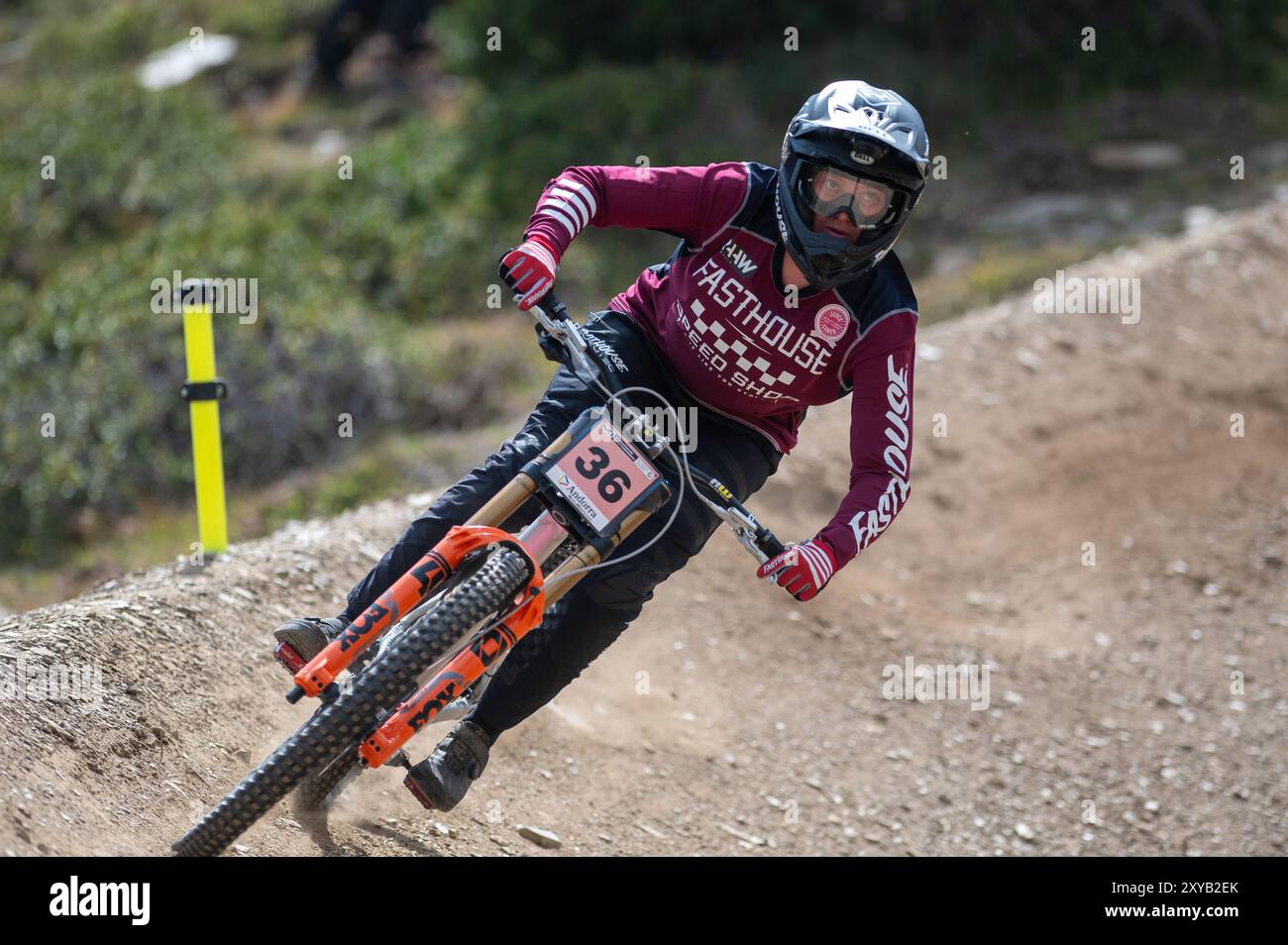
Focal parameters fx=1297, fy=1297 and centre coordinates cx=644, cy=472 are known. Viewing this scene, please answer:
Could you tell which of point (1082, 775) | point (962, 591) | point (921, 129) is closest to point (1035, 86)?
point (962, 591)

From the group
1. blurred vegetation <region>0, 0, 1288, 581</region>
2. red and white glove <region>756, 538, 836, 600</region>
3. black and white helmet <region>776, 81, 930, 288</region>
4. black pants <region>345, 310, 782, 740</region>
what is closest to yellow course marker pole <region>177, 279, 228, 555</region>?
black pants <region>345, 310, 782, 740</region>

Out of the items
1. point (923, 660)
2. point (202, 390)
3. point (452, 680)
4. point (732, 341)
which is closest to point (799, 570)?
point (732, 341)

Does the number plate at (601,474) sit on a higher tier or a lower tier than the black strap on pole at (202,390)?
lower

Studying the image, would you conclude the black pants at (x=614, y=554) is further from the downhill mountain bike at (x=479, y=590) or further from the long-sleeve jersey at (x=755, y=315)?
the downhill mountain bike at (x=479, y=590)

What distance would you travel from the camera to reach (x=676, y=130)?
16406 mm

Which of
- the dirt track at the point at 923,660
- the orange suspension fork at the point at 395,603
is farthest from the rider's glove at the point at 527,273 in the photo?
the dirt track at the point at 923,660

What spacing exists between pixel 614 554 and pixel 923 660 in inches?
137

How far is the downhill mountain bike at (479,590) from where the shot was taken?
3590mm

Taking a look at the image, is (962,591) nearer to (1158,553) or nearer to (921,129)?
(1158,553)

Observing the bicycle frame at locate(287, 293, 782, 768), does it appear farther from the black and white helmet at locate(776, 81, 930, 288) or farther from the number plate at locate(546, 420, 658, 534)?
the black and white helmet at locate(776, 81, 930, 288)

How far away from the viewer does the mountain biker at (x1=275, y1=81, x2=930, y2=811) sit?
4.27m

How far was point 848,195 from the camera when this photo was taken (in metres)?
4.28

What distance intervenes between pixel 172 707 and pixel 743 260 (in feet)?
8.81

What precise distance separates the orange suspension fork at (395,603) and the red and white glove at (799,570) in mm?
731
